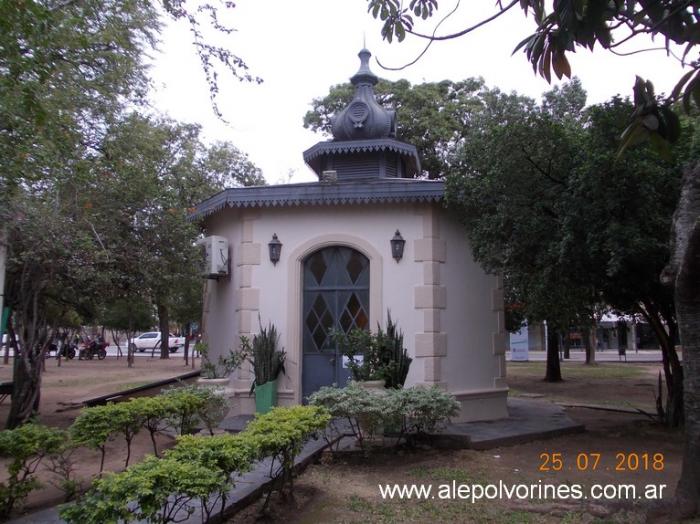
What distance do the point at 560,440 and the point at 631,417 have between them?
12.2 ft

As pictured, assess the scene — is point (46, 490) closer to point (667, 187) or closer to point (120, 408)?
point (120, 408)

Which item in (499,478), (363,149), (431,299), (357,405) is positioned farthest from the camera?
(363,149)

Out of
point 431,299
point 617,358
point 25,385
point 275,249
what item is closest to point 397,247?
point 431,299

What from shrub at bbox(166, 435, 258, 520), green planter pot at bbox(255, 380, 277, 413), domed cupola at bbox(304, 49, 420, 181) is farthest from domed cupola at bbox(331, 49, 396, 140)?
shrub at bbox(166, 435, 258, 520)

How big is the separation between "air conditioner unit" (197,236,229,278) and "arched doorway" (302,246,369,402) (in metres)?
1.48

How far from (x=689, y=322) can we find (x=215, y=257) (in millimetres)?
7384

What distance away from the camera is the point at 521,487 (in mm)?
6254

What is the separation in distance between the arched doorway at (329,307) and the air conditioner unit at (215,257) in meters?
1.48

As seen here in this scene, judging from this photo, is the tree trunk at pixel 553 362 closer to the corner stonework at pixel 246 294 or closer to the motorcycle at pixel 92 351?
the corner stonework at pixel 246 294

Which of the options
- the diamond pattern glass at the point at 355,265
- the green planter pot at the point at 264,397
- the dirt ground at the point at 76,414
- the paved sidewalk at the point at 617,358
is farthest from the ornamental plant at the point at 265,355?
the paved sidewalk at the point at 617,358

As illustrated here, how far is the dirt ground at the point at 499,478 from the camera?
17.7 ft

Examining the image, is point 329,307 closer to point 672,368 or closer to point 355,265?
point 355,265
